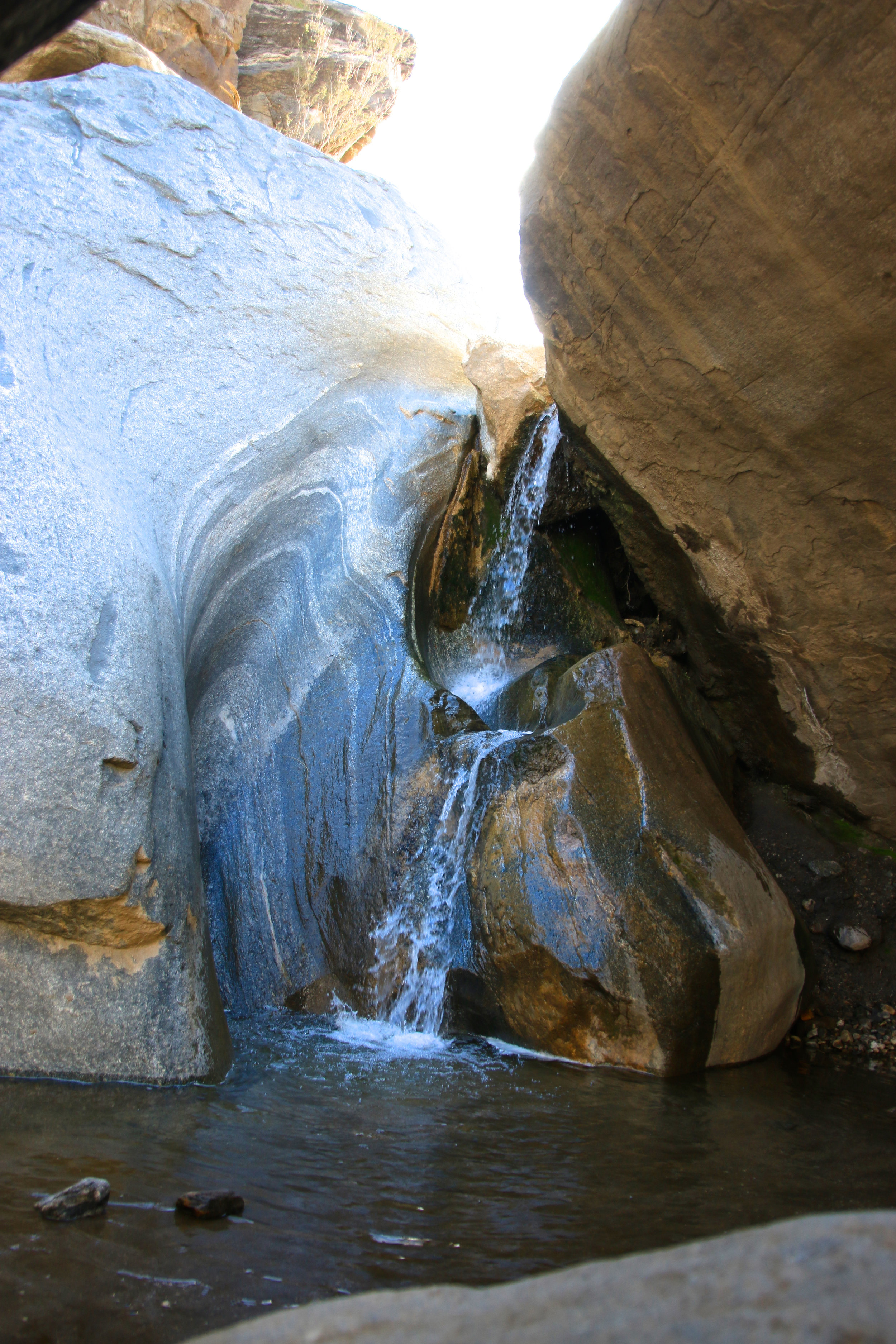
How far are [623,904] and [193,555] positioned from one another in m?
3.12

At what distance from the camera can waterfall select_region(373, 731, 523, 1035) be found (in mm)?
4102

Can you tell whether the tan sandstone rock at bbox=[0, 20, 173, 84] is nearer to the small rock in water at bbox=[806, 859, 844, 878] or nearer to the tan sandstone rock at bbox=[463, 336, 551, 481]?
the tan sandstone rock at bbox=[463, 336, 551, 481]

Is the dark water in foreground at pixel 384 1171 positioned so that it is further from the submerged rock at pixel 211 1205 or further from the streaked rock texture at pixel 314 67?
the streaked rock texture at pixel 314 67

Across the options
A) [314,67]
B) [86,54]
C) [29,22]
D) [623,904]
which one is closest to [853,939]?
[623,904]

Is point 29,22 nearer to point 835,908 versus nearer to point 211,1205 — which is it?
point 211,1205

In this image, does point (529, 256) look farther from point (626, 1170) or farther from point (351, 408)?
point (626, 1170)

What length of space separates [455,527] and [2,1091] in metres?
4.27

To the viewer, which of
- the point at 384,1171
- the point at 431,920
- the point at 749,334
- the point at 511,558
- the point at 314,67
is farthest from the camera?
the point at 314,67

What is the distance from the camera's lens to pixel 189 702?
5.07 meters

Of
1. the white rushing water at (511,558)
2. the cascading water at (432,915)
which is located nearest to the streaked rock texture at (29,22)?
the cascading water at (432,915)

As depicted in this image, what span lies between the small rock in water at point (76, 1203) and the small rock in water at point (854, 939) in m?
3.80

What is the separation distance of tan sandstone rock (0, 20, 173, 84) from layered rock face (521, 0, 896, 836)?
665 centimetres

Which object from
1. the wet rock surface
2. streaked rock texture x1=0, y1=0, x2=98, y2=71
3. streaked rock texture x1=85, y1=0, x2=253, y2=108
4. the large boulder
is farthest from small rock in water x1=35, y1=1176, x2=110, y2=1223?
streaked rock texture x1=85, y1=0, x2=253, y2=108

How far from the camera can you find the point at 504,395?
6203 millimetres
